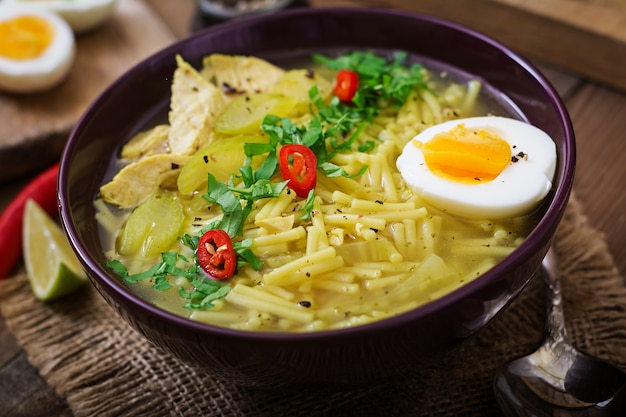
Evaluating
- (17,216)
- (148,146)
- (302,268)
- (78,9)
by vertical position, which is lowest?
(17,216)

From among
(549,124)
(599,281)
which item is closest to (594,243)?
(599,281)

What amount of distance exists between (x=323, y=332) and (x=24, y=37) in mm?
3431

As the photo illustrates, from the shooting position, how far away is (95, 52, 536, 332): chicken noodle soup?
2.23m

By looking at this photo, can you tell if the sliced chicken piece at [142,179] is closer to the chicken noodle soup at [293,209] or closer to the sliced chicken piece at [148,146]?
the chicken noodle soup at [293,209]

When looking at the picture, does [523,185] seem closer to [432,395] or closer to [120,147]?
[432,395]

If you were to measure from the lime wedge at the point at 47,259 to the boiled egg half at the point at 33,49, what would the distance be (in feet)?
3.79

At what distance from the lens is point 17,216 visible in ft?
11.5

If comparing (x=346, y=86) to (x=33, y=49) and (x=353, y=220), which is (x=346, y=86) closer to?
(x=353, y=220)

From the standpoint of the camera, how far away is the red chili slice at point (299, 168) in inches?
97.8

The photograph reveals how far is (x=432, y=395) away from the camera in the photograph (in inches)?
98.9

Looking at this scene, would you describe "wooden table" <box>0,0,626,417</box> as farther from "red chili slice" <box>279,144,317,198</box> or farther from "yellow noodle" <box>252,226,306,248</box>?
"red chili slice" <box>279,144,317,198</box>

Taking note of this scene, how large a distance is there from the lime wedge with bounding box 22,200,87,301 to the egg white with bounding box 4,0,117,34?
1814 millimetres

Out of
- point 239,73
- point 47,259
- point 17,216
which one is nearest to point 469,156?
point 239,73

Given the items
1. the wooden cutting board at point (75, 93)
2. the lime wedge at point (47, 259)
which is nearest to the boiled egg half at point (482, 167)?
the lime wedge at point (47, 259)
